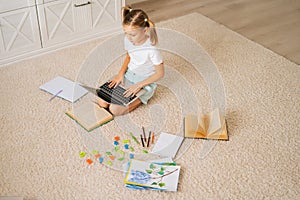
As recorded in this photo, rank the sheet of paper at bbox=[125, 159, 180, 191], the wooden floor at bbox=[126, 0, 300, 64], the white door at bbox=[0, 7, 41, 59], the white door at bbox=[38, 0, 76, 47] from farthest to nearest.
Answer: the wooden floor at bbox=[126, 0, 300, 64] < the white door at bbox=[38, 0, 76, 47] < the white door at bbox=[0, 7, 41, 59] < the sheet of paper at bbox=[125, 159, 180, 191]

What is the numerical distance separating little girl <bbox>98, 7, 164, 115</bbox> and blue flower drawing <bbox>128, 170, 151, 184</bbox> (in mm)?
401

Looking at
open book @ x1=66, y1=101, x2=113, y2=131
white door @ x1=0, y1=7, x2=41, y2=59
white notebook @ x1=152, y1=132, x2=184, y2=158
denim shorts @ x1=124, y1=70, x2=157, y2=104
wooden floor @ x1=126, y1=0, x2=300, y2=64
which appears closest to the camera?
white notebook @ x1=152, y1=132, x2=184, y2=158

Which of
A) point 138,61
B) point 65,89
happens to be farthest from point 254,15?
point 65,89

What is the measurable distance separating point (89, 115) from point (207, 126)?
1.85ft

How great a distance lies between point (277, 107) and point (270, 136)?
237 millimetres

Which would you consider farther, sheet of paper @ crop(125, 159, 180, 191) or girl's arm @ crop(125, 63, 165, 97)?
girl's arm @ crop(125, 63, 165, 97)

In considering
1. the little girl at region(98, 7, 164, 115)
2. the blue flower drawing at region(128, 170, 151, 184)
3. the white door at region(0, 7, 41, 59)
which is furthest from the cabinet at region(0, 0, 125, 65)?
the blue flower drawing at region(128, 170, 151, 184)

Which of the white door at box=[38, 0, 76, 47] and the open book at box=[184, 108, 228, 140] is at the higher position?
the white door at box=[38, 0, 76, 47]

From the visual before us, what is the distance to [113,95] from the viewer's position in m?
1.94

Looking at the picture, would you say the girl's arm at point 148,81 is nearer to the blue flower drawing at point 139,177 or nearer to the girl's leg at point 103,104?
the girl's leg at point 103,104

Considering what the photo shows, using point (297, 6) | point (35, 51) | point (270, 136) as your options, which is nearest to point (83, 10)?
point (35, 51)

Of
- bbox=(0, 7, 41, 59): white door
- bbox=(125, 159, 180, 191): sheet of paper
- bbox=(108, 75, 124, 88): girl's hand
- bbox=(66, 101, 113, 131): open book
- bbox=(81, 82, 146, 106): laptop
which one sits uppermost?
bbox=(0, 7, 41, 59): white door

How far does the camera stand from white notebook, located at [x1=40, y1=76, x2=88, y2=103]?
204cm

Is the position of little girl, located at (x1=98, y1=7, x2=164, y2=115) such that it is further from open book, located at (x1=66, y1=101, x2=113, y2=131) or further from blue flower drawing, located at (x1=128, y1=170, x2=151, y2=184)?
blue flower drawing, located at (x1=128, y1=170, x2=151, y2=184)
